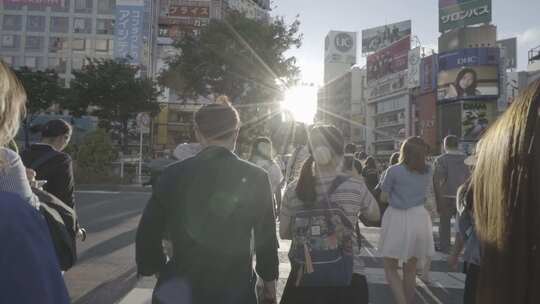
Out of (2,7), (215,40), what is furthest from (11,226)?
(2,7)

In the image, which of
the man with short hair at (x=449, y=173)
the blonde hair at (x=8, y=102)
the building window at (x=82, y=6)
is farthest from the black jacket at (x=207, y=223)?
the building window at (x=82, y=6)

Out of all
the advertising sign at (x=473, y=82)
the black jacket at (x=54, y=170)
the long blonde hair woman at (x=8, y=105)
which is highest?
the advertising sign at (x=473, y=82)

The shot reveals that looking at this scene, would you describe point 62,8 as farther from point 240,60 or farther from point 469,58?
point 469,58

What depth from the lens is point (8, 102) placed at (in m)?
1.11

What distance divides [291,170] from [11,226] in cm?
478

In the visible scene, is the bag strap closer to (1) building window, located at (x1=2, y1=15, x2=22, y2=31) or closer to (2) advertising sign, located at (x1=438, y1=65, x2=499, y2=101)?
(2) advertising sign, located at (x1=438, y1=65, x2=499, y2=101)

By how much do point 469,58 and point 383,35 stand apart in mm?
34942

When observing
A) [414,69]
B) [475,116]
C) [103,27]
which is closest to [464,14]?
[475,116]

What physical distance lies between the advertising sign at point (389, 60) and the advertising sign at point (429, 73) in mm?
3069

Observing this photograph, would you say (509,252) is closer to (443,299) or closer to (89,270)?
(443,299)

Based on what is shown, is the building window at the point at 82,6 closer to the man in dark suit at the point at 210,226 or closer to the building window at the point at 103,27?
the building window at the point at 103,27

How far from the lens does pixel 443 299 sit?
4.98 meters

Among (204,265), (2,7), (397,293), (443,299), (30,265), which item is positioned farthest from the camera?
(2,7)

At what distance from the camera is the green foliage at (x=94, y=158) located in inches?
778
